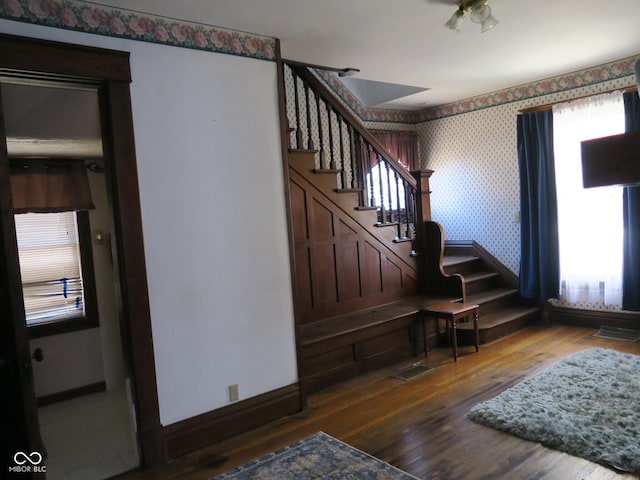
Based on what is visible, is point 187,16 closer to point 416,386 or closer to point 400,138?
point 416,386

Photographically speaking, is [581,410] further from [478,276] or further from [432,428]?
[478,276]

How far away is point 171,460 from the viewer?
2.73 metres

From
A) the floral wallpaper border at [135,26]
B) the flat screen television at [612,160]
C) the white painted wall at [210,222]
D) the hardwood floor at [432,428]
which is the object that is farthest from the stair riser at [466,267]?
the flat screen television at [612,160]

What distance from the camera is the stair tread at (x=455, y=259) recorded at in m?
5.50

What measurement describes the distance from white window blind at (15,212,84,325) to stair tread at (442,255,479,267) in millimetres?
3875

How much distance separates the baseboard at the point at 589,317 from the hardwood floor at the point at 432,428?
18.7 inches

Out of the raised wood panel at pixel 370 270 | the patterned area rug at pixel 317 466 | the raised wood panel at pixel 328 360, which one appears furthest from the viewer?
the raised wood panel at pixel 370 270

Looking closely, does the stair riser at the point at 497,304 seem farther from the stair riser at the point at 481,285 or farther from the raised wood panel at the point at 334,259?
the raised wood panel at the point at 334,259

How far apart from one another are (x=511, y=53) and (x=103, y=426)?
14.6 feet

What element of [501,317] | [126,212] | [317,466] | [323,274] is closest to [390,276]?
[323,274]

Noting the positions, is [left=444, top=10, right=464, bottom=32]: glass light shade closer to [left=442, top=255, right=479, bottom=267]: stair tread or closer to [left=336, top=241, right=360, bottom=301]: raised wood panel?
[left=336, top=241, right=360, bottom=301]: raised wood panel

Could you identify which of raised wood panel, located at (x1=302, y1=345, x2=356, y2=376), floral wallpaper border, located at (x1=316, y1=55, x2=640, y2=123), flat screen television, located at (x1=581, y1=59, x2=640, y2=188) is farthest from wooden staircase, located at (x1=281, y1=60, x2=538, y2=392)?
flat screen television, located at (x1=581, y1=59, x2=640, y2=188)

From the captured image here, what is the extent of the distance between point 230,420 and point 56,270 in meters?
2.42

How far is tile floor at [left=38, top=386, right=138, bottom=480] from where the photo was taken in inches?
109
